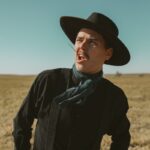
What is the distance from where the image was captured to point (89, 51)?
154 inches

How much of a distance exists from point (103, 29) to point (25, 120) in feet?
3.46

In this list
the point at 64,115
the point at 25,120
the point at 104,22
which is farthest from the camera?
the point at 104,22

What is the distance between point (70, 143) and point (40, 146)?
27 centimetres

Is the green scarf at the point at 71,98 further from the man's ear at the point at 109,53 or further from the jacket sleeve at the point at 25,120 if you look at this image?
the man's ear at the point at 109,53

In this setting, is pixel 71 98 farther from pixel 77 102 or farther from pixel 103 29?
pixel 103 29

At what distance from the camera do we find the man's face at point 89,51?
386 cm

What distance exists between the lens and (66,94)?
385 centimetres

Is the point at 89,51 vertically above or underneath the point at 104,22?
underneath

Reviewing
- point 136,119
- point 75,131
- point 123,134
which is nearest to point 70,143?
point 75,131

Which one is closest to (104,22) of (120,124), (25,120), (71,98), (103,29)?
(103,29)

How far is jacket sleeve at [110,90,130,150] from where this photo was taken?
4129 millimetres

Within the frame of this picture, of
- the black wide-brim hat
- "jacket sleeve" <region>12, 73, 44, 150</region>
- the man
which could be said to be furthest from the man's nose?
"jacket sleeve" <region>12, 73, 44, 150</region>

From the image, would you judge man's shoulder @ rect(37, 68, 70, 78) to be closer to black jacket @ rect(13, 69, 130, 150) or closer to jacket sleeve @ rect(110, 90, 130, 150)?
black jacket @ rect(13, 69, 130, 150)

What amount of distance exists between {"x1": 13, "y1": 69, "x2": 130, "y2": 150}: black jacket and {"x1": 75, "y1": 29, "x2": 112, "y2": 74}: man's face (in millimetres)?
163
